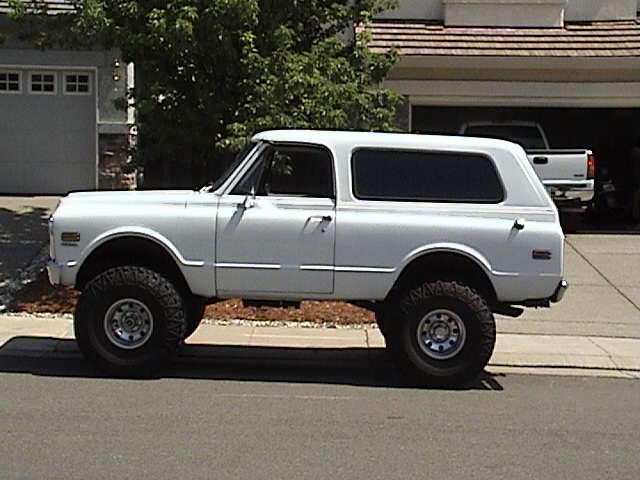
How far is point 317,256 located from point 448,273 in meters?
1.13

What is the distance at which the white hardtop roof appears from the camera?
856cm

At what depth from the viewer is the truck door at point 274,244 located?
8289mm

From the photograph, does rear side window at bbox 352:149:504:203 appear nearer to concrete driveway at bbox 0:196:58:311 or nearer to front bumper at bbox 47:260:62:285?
front bumper at bbox 47:260:62:285

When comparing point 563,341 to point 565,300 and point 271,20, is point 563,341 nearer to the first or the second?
point 565,300

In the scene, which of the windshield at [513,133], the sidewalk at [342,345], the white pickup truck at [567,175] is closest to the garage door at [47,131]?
the windshield at [513,133]

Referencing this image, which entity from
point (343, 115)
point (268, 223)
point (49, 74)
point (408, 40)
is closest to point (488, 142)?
point (268, 223)

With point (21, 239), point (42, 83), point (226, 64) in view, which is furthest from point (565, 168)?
point (42, 83)

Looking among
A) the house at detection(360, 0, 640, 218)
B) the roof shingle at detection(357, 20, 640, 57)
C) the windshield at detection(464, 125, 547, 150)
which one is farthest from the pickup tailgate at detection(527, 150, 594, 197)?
the roof shingle at detection(357, 20, 640, 57)

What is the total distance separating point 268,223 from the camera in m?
8.30

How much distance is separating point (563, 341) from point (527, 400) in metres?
2.48

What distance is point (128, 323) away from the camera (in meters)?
8.38

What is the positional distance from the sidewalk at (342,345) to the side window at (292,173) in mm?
1763

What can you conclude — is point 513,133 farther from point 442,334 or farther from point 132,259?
point 132,259

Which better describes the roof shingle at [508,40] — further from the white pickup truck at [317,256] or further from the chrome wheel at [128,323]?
the chrome wheel at [128,323]
